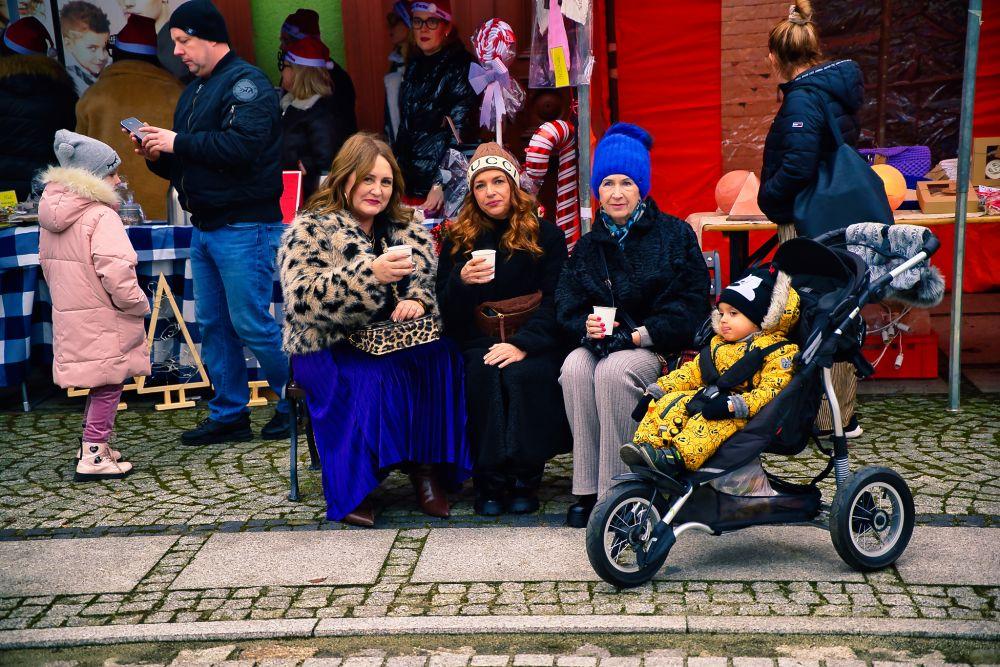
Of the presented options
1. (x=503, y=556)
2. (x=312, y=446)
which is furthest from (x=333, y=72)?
(x=503, y=556)

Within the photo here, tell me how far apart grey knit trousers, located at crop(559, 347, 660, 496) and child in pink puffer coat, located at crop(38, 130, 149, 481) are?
2.41m

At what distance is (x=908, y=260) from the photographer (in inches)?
174

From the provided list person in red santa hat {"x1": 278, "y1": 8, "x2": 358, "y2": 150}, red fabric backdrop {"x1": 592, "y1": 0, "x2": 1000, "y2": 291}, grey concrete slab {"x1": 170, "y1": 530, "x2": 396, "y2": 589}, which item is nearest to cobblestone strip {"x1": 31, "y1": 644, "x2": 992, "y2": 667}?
grey concrete slab {"x1": 170, "y1": 530, "x2": 396, "y2": 589}

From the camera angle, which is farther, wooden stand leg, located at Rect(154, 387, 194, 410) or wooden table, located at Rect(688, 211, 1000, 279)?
wooden stand leg, located at Rect(154, 387, 194, 410)

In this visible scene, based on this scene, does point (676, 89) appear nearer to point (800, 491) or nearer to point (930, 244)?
point (930, 244)

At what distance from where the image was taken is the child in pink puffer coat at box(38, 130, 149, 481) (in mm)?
5840

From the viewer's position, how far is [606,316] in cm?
475

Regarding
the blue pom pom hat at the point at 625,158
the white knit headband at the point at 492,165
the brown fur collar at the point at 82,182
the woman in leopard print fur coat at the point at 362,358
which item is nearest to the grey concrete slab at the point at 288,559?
the woman in leopard print fur coat at the point at 362,358

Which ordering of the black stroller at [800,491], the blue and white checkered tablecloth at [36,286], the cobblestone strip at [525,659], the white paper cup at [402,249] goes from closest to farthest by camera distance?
the cobblestone strip at [525,659]
the black stroller at [800,491]
the white paper cup at [402,249]
the blue and white checkered tablecloth at [36,286]

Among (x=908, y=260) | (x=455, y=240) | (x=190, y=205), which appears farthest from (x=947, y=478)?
(x=190, y=205)

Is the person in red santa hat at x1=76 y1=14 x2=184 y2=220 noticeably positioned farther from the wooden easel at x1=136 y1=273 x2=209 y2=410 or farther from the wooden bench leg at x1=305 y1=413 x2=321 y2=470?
the wooden bench leg at x1=305 y1=413 x2=321 y2=470

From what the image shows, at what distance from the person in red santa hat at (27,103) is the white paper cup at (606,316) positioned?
5.09m

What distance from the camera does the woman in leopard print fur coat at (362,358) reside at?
16.6 feet

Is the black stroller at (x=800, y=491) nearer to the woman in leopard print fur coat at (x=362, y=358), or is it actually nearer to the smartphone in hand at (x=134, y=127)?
the woman in leopard print fur coat at (x=362, y=358)
